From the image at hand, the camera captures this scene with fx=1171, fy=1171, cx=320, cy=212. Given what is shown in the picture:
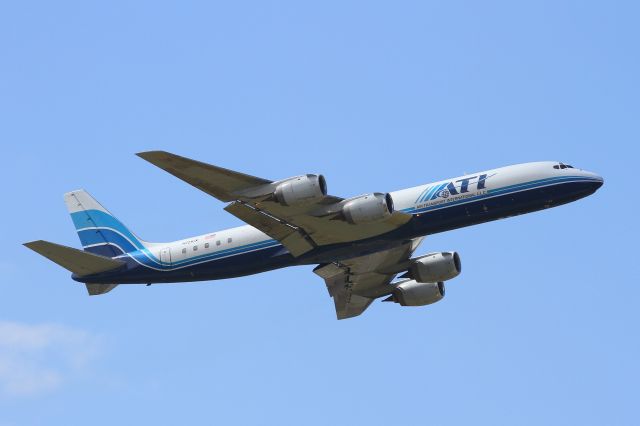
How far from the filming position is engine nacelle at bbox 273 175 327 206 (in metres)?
57.9

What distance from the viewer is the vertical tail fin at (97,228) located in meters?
69.0

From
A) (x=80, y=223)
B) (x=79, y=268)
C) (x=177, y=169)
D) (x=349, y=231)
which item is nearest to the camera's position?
(x=177, y=169)

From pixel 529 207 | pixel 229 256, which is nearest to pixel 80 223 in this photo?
pixel 229 256

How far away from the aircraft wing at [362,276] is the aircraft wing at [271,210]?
4.93 meters

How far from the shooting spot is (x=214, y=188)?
58.1m

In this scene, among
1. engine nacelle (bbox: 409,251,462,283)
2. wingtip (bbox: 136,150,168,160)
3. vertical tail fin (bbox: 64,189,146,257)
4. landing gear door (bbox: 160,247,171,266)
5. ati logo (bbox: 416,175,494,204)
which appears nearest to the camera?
wingtip (bbox: 136,150,168,160)

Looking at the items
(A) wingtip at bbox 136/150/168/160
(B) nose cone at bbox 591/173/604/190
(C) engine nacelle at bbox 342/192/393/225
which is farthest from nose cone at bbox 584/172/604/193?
(A) wingtip at bbox 136/150/168/160

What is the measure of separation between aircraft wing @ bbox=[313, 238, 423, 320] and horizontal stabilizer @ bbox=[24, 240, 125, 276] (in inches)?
477

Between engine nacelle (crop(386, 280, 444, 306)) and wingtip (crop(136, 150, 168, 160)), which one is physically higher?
wingtip (crop(136, 150, 168, 160))

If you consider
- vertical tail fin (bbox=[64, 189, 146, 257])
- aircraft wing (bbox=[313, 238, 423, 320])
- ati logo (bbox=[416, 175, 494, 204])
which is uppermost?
vertical tail fin (bbox=[64, 189, 146, 257])

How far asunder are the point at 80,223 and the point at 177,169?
1708 centimetres

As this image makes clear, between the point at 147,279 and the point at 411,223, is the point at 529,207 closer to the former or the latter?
the point at 411,223

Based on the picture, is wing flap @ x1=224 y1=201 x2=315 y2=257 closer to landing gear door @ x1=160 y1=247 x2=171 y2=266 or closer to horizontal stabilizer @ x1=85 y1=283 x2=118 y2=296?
landing gear door @ x1=160 y1=247 x2=171 y2=266

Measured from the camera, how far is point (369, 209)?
195ft
